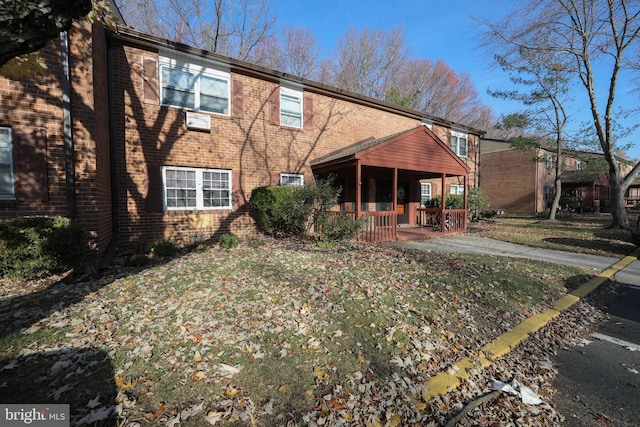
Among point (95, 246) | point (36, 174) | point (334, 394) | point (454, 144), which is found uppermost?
point (454, 144)

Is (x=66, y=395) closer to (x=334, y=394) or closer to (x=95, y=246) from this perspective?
(x=334, y=394)

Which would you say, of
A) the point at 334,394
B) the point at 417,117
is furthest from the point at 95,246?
the point at 417,117

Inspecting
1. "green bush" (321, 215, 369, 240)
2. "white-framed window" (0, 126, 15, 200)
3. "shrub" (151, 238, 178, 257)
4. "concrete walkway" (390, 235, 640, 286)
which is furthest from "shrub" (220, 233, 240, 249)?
"concrete walkway" (390, 235, 640, 286)

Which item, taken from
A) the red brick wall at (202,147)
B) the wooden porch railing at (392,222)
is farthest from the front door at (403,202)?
the red brick wall at (202,147)

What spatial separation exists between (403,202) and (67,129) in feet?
41.4

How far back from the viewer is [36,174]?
5.38 meters

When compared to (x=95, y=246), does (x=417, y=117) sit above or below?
above

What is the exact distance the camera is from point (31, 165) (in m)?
5.36

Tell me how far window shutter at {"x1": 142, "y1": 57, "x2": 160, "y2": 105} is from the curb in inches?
370

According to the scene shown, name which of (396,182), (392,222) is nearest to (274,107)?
(396,182)

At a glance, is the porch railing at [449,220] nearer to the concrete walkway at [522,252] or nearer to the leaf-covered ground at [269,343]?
the concrete walkway at [522,252]

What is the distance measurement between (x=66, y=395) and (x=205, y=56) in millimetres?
9123

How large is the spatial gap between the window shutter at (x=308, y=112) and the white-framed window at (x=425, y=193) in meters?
7.41

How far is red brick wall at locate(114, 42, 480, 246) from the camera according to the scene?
7770mm
